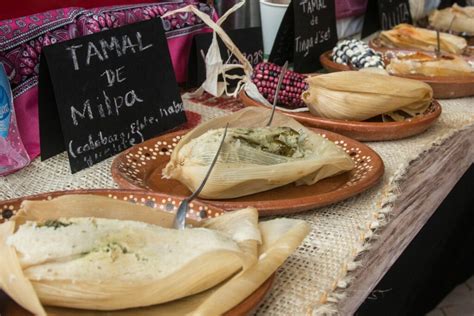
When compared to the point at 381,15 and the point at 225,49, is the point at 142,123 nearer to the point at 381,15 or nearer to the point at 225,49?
the point at 225,49

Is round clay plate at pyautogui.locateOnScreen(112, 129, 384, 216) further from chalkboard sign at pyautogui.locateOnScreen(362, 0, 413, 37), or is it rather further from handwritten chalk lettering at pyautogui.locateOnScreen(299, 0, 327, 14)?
chalkboard sign at pyautogui.locateOnScreen(362, 0, 413, 37)

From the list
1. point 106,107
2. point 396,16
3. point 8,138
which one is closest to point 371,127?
point 106,107

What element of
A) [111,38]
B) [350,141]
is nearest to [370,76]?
[350,141]

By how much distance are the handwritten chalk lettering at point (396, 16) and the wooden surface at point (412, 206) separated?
0.61 metres

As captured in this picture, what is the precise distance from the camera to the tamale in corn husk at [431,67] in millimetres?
1131

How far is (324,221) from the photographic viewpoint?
633 mm

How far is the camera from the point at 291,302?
1.63ft

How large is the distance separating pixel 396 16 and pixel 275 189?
100 centimetres

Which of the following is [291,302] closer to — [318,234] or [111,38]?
[318,234]

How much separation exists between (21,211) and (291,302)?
9.2 inches

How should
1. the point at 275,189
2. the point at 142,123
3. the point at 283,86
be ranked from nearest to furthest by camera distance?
the point at 275,189 → the point at 142,123 → the point at 283,86

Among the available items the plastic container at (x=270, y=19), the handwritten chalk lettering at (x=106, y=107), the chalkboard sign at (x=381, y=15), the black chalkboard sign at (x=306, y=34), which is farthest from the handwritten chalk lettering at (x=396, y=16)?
the handwritten chalk lettering at (x=106, y=107)

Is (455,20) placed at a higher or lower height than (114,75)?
lower

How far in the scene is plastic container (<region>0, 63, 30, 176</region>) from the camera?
0.69 metres
